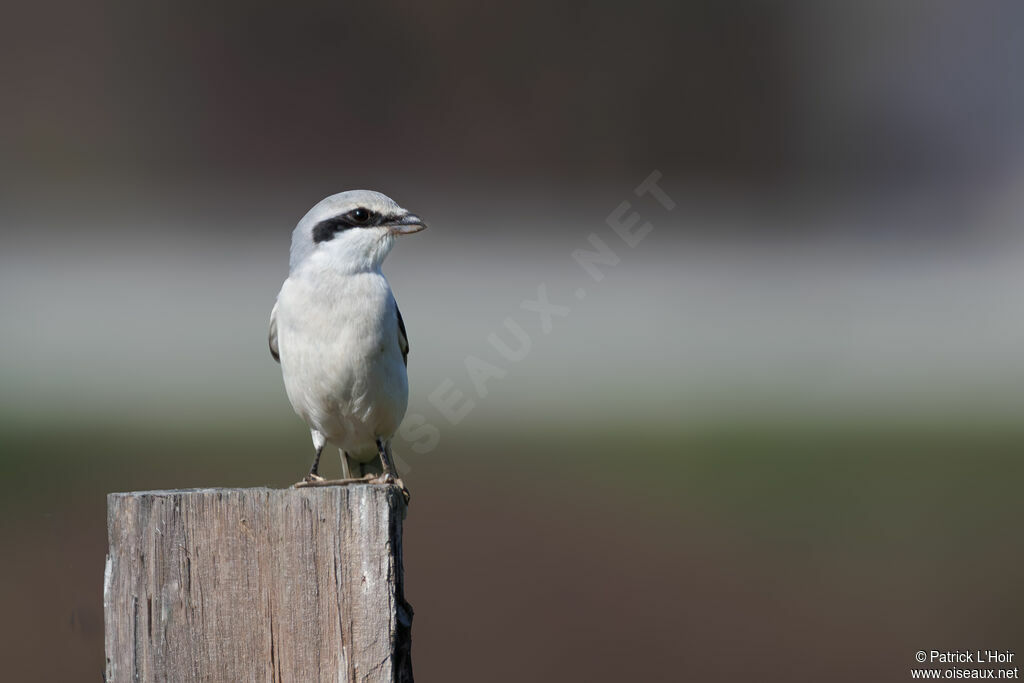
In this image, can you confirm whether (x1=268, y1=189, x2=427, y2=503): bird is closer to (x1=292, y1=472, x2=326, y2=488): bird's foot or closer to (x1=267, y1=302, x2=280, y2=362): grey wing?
(x1=267, y1=302, x2=280, y2=362): grey wing

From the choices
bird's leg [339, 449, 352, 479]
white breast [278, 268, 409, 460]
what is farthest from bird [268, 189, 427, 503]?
bird's leg [339, 449, 352, 479]

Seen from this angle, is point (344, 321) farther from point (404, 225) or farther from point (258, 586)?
point (258, 586)

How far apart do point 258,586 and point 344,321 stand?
1767 millimetres

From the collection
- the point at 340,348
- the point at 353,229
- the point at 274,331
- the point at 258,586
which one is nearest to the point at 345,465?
the point at 274,331

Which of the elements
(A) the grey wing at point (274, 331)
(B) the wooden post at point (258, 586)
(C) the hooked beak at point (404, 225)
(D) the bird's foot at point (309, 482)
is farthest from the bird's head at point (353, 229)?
(B) the wooden post at point (258, 586)

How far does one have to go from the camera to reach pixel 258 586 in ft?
7.86

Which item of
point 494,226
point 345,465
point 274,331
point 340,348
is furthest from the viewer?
point 494,226

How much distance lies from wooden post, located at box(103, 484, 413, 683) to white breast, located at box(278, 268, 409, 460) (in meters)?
1.64

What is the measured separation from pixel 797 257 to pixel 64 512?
25.0ft

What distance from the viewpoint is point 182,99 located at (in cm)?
1041

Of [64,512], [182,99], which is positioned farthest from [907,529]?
[182,99]

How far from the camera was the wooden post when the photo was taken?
2.38 metres

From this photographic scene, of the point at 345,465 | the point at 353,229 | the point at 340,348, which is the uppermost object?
the point at 353,229

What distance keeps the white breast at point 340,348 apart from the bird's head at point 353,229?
0.21ft
